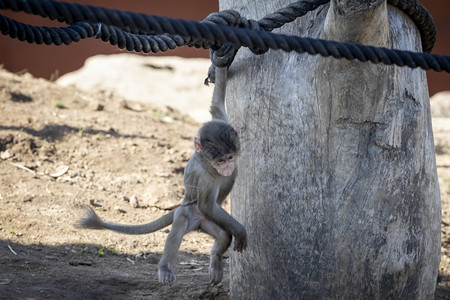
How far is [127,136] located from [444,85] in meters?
4.99

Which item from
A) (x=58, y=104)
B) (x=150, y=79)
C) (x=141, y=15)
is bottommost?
(x=141, y=15)

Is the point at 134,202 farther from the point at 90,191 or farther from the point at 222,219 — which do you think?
the point at 222,219

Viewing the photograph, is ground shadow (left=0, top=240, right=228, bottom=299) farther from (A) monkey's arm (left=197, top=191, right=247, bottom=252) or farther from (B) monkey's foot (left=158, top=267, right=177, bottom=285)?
(A) monkey's arm (left=197, top=191, right=247, bottom=252)

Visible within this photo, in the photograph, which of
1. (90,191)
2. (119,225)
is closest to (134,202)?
(90,191)

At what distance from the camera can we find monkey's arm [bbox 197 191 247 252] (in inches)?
124

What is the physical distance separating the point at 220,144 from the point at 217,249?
2.11 ft

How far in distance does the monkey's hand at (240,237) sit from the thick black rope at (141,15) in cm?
99

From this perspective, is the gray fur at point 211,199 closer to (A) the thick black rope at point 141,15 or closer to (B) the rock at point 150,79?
(A) the thick black rope at point 141,15

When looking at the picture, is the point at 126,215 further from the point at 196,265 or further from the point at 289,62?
the point at 289,62

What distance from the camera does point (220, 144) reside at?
319cm

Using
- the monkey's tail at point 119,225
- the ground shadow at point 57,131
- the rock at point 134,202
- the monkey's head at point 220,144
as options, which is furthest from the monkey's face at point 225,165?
the ground shadow at point 57,131

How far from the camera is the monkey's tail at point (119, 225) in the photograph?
3492mm

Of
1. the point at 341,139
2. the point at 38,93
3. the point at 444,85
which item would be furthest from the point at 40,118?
the point at 444,85

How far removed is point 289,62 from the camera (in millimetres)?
3084
